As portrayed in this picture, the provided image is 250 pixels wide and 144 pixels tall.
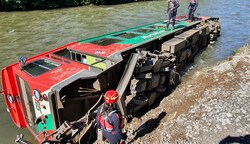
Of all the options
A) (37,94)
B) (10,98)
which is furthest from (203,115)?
(10,98)

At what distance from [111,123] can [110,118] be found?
0.36ft

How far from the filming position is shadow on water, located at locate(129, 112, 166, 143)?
6502 millimetres

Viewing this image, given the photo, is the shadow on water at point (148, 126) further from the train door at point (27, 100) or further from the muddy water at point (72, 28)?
the muddy water at point (72, 28)

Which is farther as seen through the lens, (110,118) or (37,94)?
(37,94)

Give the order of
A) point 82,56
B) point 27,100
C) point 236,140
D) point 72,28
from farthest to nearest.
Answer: point 72,28
point 82,56
point 27,100
point 236,140

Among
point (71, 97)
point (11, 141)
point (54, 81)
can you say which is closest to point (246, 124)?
point (71, 97)

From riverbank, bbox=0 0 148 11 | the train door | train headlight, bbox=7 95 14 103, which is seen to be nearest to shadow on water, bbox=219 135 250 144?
the train door

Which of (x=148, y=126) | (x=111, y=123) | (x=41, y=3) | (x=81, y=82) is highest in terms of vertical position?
(x=41, y=3)

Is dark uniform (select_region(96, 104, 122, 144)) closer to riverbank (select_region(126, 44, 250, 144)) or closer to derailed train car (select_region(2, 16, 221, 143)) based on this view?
derailed train car (select_region(2, 16, 221, 143))

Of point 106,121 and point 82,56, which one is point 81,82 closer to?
point 106,121

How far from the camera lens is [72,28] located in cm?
1917

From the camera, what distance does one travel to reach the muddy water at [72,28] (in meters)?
13.2

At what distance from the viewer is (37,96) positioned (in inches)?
228

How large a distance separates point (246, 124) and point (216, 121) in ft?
2.13
